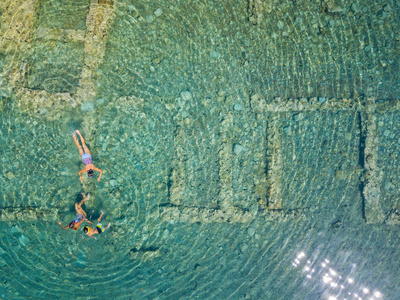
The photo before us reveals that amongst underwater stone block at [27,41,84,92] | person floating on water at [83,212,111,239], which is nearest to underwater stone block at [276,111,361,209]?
person floating on water at [83,212,111,239]

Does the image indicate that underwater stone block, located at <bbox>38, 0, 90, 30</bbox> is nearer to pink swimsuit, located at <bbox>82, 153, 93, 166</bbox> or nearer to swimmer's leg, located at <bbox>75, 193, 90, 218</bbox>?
pink swimsuit, located at <bbox>82, 153, 93, 166</bbox>

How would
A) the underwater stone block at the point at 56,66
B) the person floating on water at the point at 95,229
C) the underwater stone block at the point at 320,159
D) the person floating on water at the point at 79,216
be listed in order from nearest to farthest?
the person floating on water at the point at 95,229 → the person floating on water at the point at 79,216 → the underwater stone block at the point at 56,66 → the underwater stone block at the point at 320,159

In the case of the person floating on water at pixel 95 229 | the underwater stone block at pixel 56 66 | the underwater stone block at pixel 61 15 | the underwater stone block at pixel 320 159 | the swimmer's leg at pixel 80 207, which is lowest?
the person floating on water at pixel 95 229

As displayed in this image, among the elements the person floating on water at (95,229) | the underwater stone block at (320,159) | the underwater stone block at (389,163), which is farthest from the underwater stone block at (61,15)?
the underwater stone block at (389,163)

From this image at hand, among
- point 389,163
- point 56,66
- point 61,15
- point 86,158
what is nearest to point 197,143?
point 86,158

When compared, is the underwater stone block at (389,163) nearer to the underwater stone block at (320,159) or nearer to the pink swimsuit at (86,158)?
the underwater stone block at (320,159)

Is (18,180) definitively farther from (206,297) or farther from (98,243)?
(206,297)

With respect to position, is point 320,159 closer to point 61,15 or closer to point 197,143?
point 197,143
